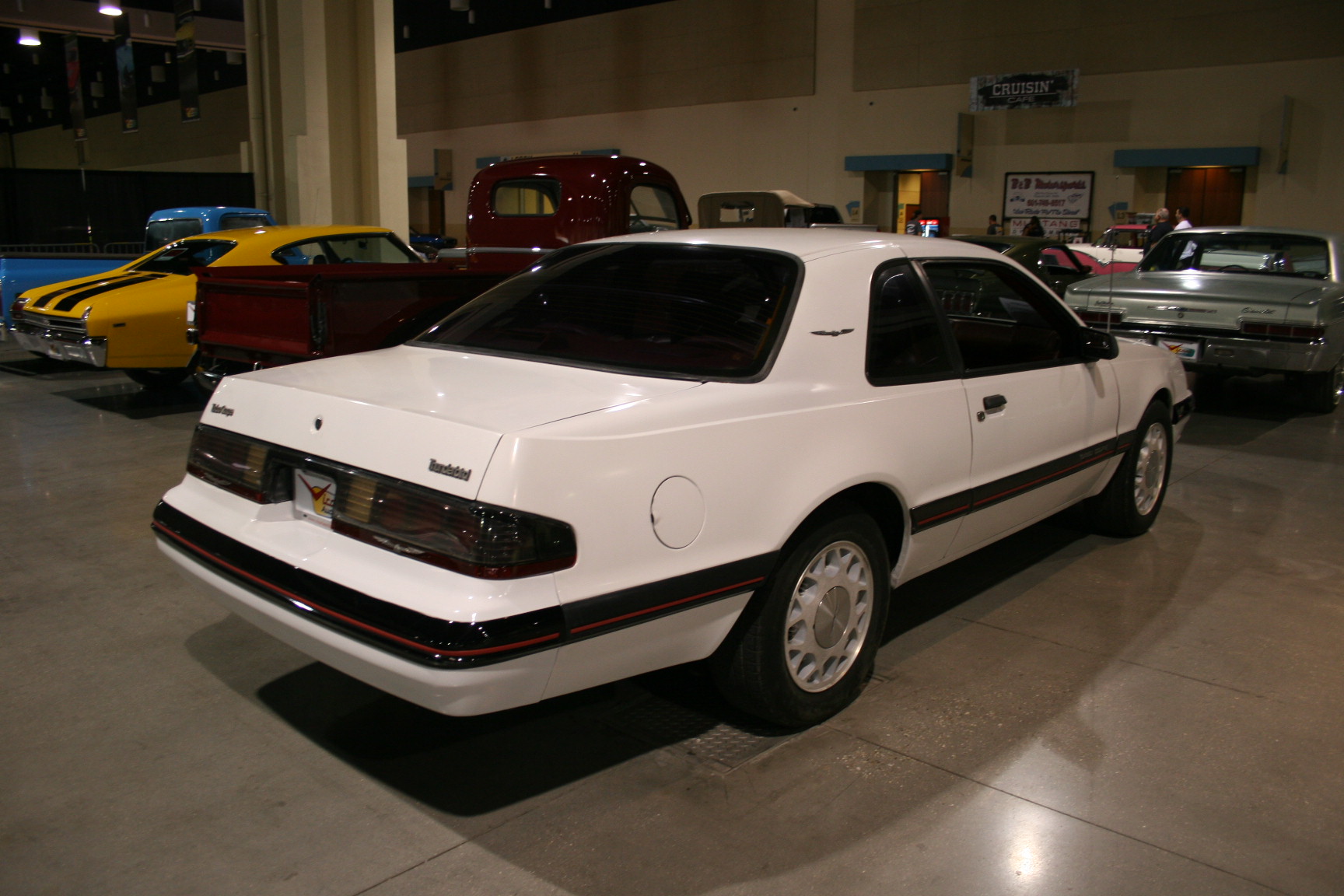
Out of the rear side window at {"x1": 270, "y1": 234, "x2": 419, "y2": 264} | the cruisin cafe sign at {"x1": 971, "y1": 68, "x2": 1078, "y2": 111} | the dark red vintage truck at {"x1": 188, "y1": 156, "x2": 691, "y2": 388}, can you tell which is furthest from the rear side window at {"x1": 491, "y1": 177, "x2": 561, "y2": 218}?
the cruisin cafe sign at {"x1": 971, "y1": 68, "x2": 1078, "y2": 111}

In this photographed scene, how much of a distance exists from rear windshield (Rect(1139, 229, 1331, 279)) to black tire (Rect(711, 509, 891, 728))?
699cm

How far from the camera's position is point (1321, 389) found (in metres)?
8.55

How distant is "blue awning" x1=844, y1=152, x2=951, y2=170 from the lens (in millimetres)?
21109

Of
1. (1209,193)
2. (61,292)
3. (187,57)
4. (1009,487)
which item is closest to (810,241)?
(1009,487)

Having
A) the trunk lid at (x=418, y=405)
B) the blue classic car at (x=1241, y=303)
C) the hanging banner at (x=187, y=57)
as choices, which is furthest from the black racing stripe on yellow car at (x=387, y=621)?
the hanging banner at (x=187, y=57)

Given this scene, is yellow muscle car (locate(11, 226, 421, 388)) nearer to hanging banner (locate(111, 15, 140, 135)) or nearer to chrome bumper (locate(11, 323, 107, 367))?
chrome bumper (locate(11, 323, 107, 367))

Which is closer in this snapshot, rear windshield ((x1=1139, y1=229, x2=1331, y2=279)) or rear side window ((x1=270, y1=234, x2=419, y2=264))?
rear windshield ((x1=1139, y1=229, x2=1331, y2=279))

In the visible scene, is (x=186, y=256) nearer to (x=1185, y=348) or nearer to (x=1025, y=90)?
(x=1185, y=348)

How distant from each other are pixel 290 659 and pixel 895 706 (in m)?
2.05

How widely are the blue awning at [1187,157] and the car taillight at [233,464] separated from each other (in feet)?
63.7

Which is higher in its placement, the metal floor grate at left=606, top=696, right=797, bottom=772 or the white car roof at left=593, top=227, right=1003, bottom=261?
the white car roof at left=593, top=227, right=1003, bottom=261

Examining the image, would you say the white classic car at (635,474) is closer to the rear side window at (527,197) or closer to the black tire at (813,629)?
the black tire at (813,629)

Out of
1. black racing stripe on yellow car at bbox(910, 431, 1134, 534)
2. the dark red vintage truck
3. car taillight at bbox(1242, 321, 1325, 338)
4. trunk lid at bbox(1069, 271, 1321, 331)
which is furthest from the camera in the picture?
trunk lid at bbox(1069, 271, 1321, 331)

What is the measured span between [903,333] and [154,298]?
675 cm
